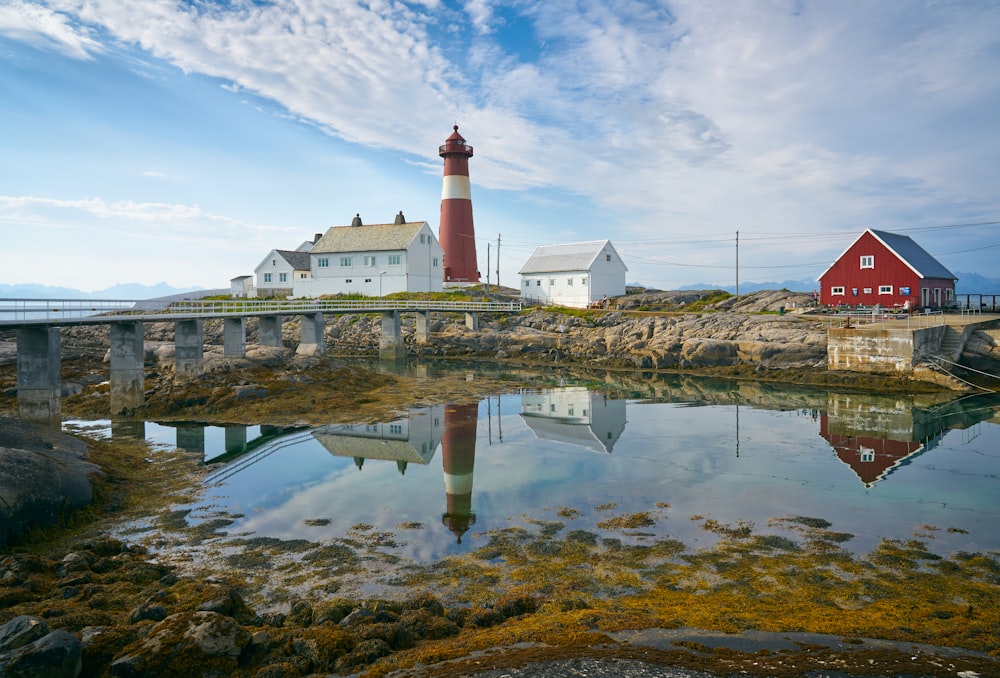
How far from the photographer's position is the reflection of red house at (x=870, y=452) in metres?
19.3

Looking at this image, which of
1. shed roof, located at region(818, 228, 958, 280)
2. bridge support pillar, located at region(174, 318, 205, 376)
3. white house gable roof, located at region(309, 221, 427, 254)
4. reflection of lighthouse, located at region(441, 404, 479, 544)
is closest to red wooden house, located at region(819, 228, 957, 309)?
shed roof, located at region(818, 228, 958, 280)

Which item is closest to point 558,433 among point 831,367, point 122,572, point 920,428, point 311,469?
point 311,469

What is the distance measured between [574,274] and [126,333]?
135ft

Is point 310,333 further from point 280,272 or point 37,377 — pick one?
point 280,272

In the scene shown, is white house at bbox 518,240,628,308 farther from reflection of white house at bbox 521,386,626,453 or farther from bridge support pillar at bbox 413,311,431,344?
reflection of white house at bbox 521,386,626,453

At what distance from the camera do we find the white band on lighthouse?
63469 millimetres

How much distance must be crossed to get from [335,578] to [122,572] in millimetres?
3899

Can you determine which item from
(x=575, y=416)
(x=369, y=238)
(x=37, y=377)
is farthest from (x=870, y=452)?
(x=369, y=238)

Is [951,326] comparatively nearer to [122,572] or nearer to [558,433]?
[558,433]

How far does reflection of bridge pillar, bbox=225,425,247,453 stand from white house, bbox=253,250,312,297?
142 ft

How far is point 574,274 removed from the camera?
6156 centimetres

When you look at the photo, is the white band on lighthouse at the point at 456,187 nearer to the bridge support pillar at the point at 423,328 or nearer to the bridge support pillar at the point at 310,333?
the bridge support pillar at the point at 423,328

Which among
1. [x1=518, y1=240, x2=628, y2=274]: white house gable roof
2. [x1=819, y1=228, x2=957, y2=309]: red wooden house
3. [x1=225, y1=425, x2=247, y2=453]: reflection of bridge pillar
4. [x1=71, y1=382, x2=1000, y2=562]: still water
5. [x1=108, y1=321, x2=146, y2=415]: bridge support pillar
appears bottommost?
[x1=71, y1=382, x2=1000, y2=562]: still water

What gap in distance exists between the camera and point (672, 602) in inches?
425
